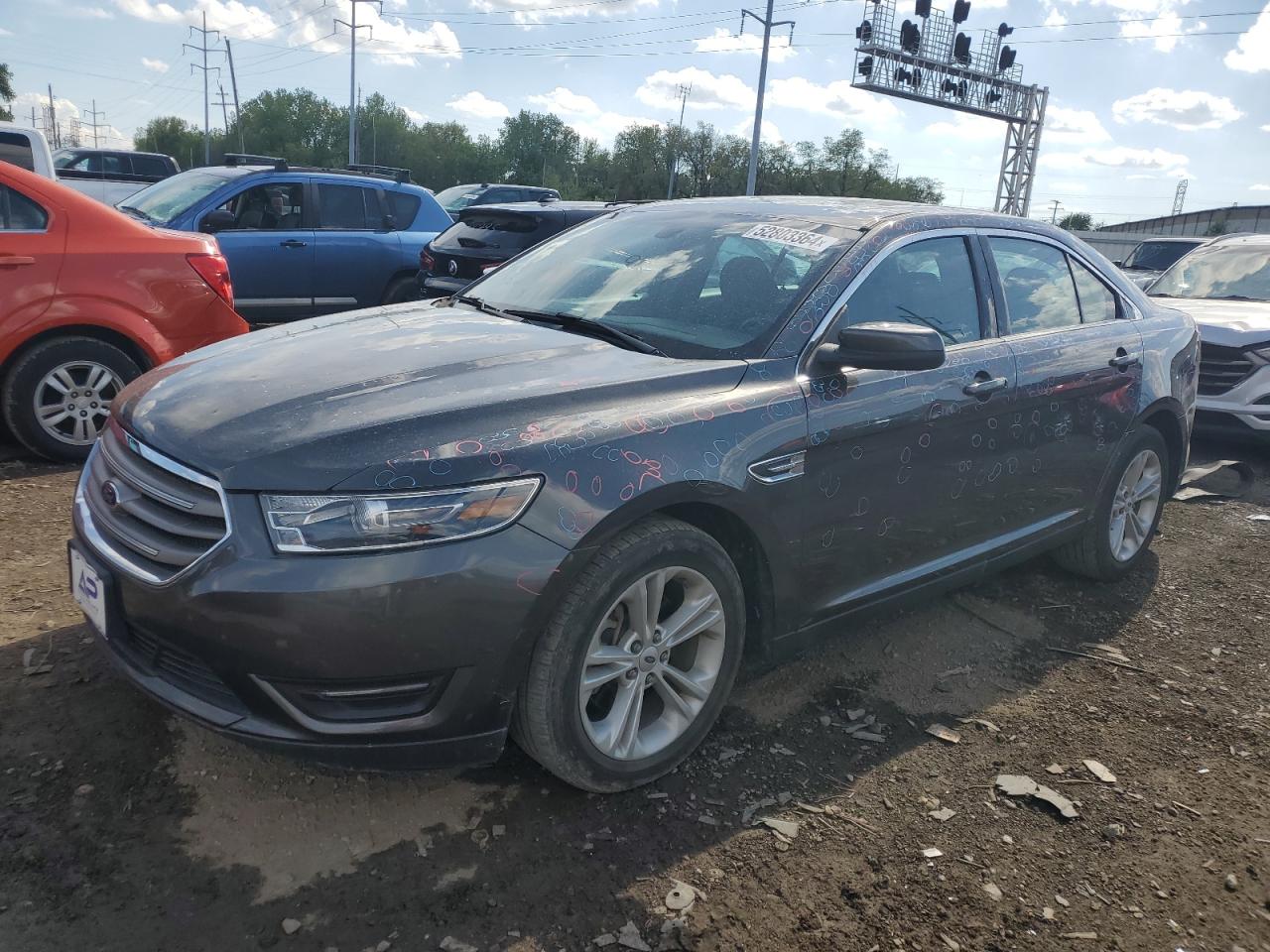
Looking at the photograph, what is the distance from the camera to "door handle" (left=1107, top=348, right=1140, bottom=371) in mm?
4340

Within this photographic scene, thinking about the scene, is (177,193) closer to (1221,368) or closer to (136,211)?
(136,211)

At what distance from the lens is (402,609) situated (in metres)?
2.30

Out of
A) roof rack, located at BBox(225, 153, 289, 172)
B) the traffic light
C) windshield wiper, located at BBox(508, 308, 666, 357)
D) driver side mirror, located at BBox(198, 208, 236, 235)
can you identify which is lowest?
windshield wiper, located at BBox(508, 308, 666, 357)

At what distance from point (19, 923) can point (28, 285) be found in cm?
411

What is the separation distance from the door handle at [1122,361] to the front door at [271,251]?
736 centimetres

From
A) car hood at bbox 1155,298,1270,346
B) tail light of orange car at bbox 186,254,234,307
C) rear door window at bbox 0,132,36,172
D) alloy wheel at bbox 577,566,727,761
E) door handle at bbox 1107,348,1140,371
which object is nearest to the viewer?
alloy wheel at bbox 577,566,727,761

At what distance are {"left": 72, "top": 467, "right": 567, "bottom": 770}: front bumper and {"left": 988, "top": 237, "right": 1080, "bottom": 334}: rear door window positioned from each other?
2.50 meters

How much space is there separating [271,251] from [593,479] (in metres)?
7.67

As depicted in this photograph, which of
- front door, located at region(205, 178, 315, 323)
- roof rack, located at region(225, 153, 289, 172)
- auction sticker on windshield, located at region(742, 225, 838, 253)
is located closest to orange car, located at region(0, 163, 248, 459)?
front door, located at region(205, 178, 315, 323)

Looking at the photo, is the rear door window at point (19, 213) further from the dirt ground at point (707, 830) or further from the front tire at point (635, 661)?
the front tire at point (635, 661)

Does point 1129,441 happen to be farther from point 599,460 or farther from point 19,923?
point 19,923

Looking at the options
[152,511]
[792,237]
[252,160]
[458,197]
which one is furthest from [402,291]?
[458,197]

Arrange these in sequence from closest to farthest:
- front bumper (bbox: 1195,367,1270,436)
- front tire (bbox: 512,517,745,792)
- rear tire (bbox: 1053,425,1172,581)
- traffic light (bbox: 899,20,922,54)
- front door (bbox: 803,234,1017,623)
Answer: front tire (bbox: 512,517,745,792) < front door (bbox: 803,234,1017,623) < rear tire (bbox: 1053,425,1172,581) < front bumper (bbox: 1195,367,1270,436) < traffic light (bbox: 899,20,922,54)

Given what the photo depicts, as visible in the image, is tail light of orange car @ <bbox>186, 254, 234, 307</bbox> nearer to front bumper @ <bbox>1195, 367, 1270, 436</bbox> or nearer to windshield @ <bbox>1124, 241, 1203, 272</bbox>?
front bumper @ <bbox>1195, 367, 1270, 436</bbox>
